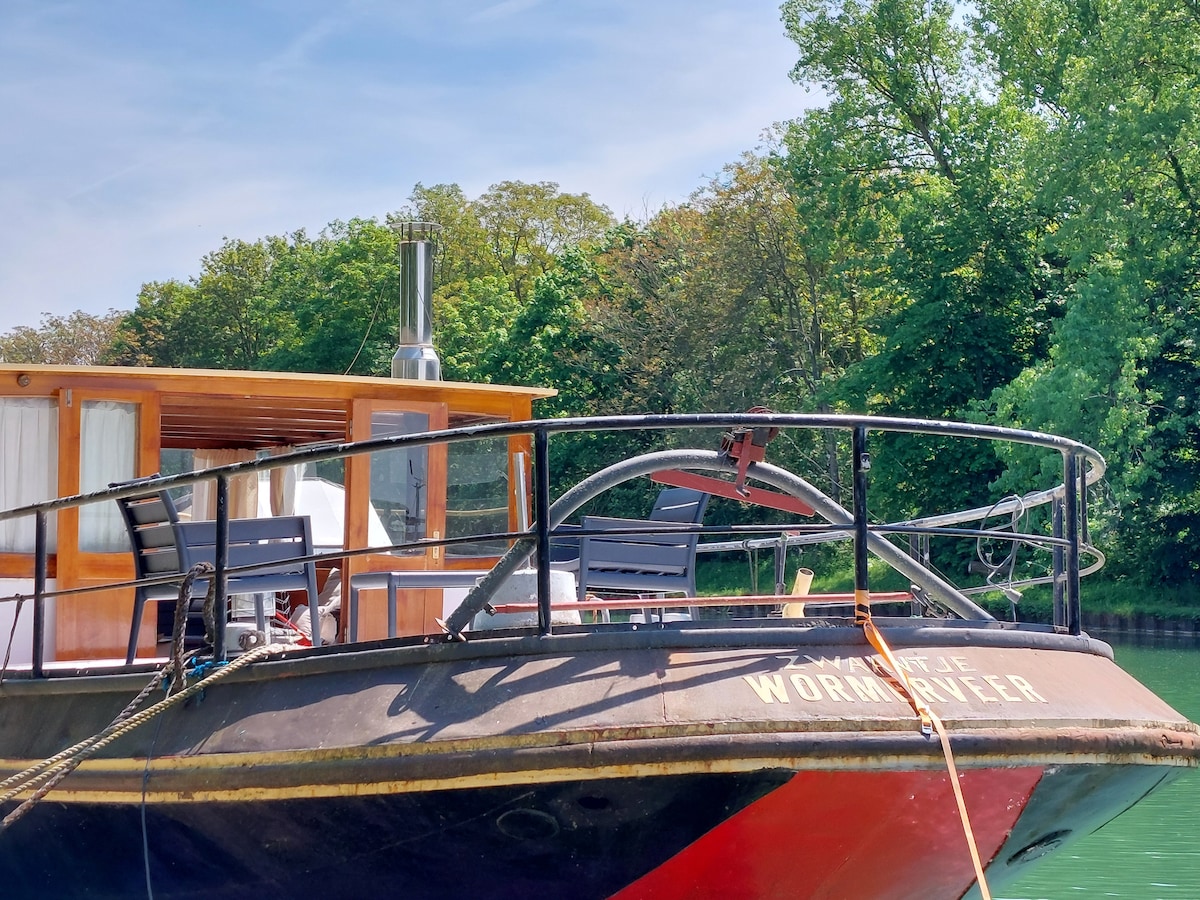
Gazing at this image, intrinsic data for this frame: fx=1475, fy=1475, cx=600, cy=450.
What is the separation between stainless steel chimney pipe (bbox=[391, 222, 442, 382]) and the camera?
31.2ft

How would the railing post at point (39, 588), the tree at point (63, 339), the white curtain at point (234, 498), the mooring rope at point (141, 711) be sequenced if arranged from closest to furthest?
the mooring rope at point (141, 711) → the railing post at point (39, 588) → the white curtain at point (234, 498) → the tree at point (63, 339)

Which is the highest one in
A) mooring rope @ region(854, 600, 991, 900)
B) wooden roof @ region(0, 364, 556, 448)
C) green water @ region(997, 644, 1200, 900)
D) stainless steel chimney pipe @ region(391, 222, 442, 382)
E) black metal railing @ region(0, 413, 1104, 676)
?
stainless steel chimney pipe @ region(391, 222, 442, 382)

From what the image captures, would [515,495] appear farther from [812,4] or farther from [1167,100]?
[812,4]

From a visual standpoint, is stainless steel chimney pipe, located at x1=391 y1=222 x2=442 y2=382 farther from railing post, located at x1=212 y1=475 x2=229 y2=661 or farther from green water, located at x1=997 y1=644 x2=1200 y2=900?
green water, located at x1=997 y1=644 x2=1200 y2=900

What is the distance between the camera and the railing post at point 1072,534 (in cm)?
509

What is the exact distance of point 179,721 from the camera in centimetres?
504

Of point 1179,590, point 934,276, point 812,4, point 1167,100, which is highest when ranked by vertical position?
point 812,4

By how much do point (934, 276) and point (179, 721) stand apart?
1237 inches

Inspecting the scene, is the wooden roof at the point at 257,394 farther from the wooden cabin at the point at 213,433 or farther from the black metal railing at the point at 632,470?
the black metal railing at the point at 632,470

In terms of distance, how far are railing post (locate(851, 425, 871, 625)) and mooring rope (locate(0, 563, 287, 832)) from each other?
192 centimetres

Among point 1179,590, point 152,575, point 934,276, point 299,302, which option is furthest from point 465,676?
point 299,302

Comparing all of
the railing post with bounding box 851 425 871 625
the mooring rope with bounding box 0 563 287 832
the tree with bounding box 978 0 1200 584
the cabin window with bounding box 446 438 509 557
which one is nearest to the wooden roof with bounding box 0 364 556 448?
the cabin window with bounding box 446 438 509 557

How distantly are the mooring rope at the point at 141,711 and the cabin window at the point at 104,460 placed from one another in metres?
1.89

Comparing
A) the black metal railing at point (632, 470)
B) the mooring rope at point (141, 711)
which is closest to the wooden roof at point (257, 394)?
the black metal railing at point (632, 470)
